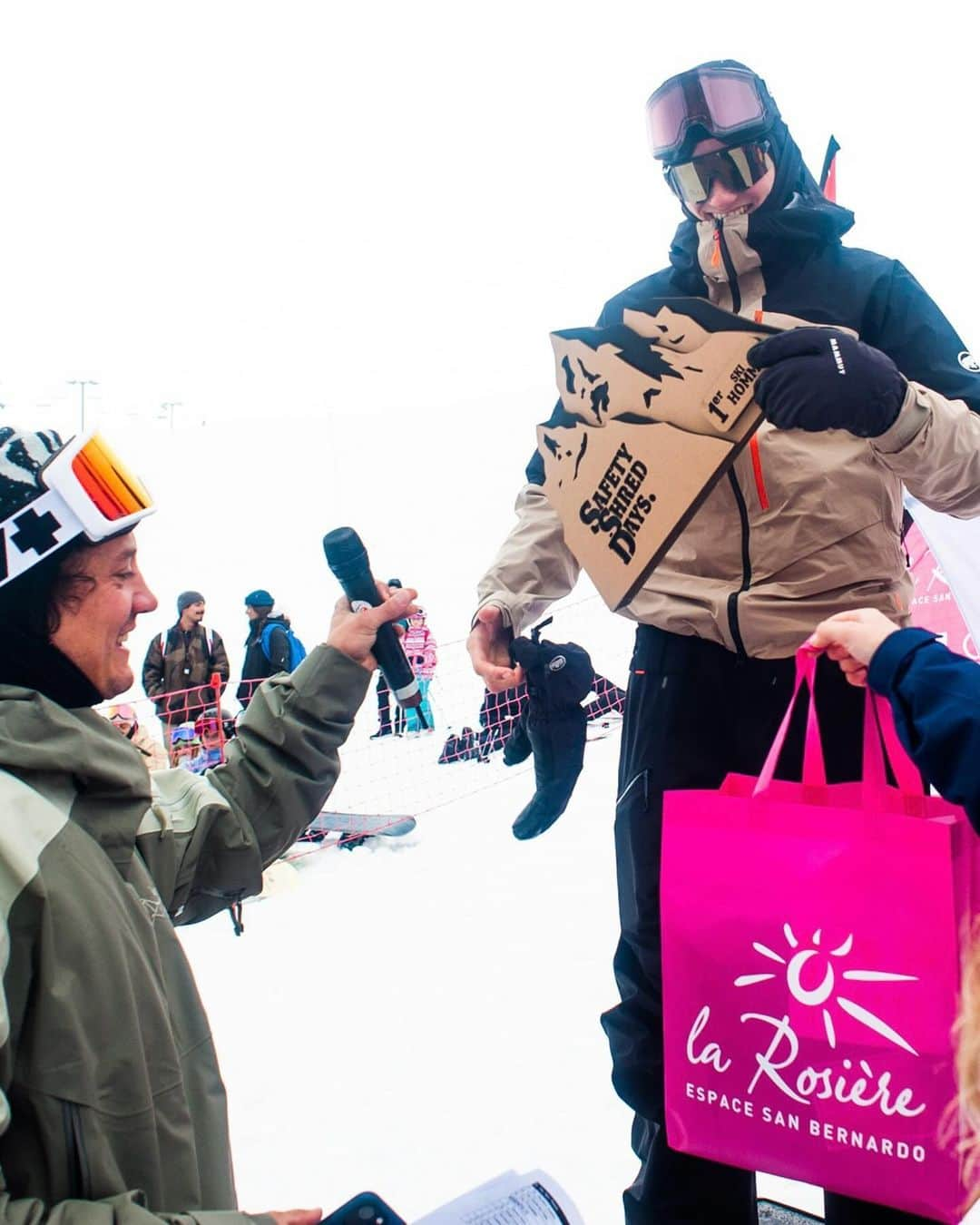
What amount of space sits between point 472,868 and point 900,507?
3.01 metres

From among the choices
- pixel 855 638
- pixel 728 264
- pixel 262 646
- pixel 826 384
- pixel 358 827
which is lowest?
pixel 358 827

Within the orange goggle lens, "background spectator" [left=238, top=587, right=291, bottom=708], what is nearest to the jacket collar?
the orange goggle lens

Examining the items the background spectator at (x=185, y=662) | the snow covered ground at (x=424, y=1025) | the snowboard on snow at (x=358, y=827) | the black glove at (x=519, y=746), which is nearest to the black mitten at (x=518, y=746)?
the black glove at (x=519, y=746)

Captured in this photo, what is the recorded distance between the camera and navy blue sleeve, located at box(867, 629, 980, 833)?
0.89 metres

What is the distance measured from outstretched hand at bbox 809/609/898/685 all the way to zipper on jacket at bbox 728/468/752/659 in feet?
0.56

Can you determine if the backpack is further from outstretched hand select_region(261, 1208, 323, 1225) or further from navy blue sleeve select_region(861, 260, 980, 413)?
outstretched hand select_region(261, 1208, 323, 1225)

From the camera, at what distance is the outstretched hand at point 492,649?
4.50 feet

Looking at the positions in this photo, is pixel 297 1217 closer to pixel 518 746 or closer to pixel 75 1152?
pixel 75 1152

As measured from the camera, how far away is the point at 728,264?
129 cm

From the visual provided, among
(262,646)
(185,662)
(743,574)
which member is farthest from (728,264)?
(185,662)

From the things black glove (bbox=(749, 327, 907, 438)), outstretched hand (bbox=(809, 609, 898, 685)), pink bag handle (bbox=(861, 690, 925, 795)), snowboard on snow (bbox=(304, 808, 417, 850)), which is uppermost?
black glove (bbox=(749, 327, 907, 438))

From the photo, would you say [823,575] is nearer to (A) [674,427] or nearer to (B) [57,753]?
(A) [674,427]

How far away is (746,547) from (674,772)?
1.00ft

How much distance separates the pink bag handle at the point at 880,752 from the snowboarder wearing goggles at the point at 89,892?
70 centimetres
